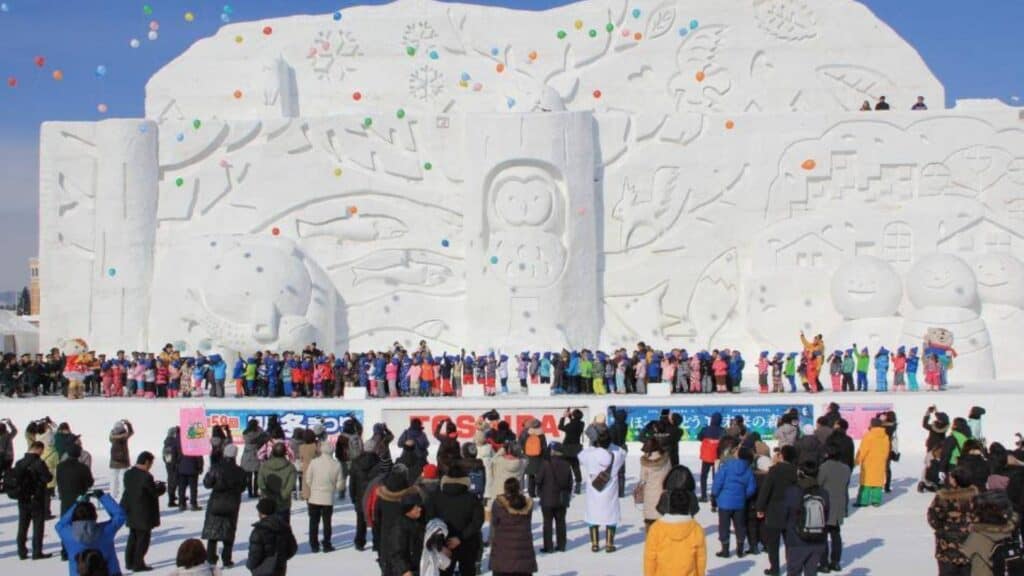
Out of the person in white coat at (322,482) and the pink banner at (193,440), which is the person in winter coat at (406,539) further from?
the pink banner at (193,440)

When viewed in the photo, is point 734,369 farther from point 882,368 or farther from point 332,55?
point 332,55

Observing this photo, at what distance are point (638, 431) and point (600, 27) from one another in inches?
537

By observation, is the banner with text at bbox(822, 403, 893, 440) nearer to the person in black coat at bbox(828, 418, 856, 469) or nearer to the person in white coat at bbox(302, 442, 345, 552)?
the person in black coat at bbox(828, 418, 856, 469)

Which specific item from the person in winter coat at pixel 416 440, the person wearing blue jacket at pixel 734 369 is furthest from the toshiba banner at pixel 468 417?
the person in winter coat at pixel 416 440

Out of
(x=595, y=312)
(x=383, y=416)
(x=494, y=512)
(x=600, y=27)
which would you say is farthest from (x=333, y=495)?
(x=600, y=27)

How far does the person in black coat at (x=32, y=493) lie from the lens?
11125mm

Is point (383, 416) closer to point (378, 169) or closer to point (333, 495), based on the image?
point (333, 495)

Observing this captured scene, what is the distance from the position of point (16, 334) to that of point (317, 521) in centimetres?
3047

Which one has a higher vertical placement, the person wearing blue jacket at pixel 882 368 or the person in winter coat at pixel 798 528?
the person wearing blue jacket at pixel 882 368

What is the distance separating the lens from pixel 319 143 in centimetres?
2773

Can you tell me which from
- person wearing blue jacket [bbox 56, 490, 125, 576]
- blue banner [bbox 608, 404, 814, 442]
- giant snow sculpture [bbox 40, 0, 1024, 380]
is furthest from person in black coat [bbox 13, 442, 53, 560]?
giant snow sculpture [bbox 40, 0, 1024, 380]

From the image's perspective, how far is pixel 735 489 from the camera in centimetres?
1077

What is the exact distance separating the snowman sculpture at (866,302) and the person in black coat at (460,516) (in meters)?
18.0

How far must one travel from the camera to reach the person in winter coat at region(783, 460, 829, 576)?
29.8ft
